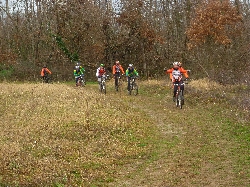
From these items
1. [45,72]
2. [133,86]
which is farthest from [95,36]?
[133,86]

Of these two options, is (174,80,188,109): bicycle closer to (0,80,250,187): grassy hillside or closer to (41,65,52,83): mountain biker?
(0,80,250,187): grassy hillside

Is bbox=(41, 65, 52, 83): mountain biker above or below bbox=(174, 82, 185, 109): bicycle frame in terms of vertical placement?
above

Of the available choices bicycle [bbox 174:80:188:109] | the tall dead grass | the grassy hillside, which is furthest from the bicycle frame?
the tall dead grass

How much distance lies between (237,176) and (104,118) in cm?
660

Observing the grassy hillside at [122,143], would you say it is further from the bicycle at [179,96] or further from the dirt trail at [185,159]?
the bicycle at [179,96]

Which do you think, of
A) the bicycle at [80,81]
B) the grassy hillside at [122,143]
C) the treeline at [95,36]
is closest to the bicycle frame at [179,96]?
the grassy hillside at [122,143]

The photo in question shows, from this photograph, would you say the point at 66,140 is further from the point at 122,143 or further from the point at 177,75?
the point at 177,75

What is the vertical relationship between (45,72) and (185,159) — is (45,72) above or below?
above

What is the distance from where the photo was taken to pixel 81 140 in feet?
36.5

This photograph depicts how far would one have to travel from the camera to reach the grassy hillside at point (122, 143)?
8211mm

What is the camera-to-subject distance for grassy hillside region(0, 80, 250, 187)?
8.21 meters

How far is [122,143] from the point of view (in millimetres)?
10984

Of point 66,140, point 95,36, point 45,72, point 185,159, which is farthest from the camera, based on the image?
point 95,36

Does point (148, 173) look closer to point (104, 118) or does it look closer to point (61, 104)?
point (104, 118)
